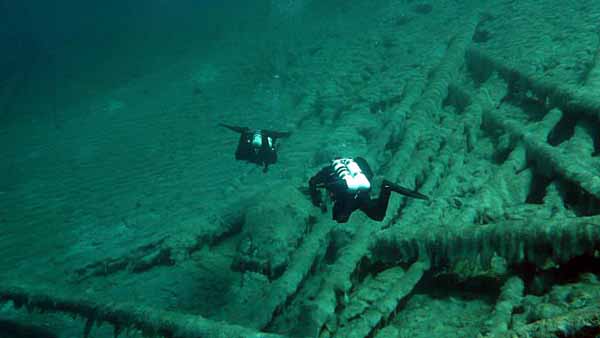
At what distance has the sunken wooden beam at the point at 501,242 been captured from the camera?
246 centimetres

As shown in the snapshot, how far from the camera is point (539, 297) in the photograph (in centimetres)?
250

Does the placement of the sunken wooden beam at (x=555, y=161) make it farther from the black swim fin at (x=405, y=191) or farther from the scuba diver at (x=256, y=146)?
the scuba diver at (x=256, y=146)

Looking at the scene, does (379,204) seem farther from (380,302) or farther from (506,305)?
(506,305)

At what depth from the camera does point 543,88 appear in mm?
4672

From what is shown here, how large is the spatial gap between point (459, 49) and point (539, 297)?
6.17 m

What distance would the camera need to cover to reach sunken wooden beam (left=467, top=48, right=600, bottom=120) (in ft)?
12.9

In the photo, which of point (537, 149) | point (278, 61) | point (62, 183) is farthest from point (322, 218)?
point (278, 61)

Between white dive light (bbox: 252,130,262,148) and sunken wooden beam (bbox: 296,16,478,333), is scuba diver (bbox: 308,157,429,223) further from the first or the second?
white dive light (bbox: 252,130,262,148)

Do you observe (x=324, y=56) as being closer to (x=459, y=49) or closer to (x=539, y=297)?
(x=459, y=49)

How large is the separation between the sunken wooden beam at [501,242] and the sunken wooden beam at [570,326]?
85 centimetres

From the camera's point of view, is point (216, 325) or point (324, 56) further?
point (324, 56)

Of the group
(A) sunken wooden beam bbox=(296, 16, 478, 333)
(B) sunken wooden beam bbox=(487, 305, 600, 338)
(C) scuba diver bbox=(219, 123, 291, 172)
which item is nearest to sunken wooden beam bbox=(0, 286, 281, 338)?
(A) sunken wooden beam bbox=(296, 16, 478, 333)

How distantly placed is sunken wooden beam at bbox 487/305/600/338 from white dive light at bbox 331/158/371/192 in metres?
1.67

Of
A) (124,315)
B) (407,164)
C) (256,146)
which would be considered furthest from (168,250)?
(407,164)
